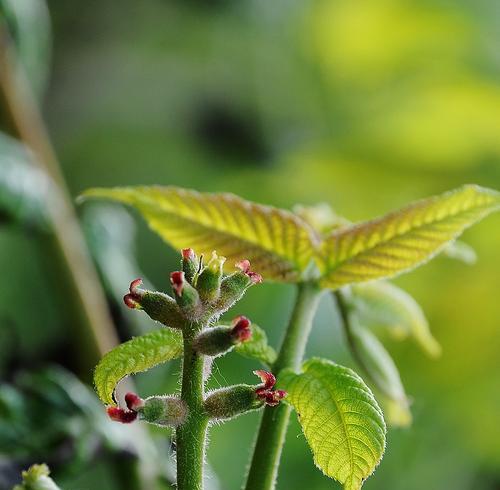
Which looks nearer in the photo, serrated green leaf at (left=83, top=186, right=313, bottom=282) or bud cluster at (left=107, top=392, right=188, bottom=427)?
bud cluster at (left=107, top=392, right=188, bottom=427)

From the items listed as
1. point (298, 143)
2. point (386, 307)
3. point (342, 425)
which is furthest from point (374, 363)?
point (298, 143)

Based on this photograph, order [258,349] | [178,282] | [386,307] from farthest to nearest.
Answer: [386,307] → [258,349] → [178,282]

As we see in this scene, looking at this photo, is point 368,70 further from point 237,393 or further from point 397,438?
point 237,393

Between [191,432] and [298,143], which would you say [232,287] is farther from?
[298,143]

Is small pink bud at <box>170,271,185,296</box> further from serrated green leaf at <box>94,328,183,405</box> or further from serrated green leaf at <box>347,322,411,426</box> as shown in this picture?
serrated green leaf at <box>347,322,411,426</box>

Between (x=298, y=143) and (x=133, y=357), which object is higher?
(x=133, y=357)

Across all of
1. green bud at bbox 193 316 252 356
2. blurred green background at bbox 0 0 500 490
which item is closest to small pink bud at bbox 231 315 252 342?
green bud at bbox 193 316 252 356

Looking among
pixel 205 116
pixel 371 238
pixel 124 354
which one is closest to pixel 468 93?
pixel 205 116
